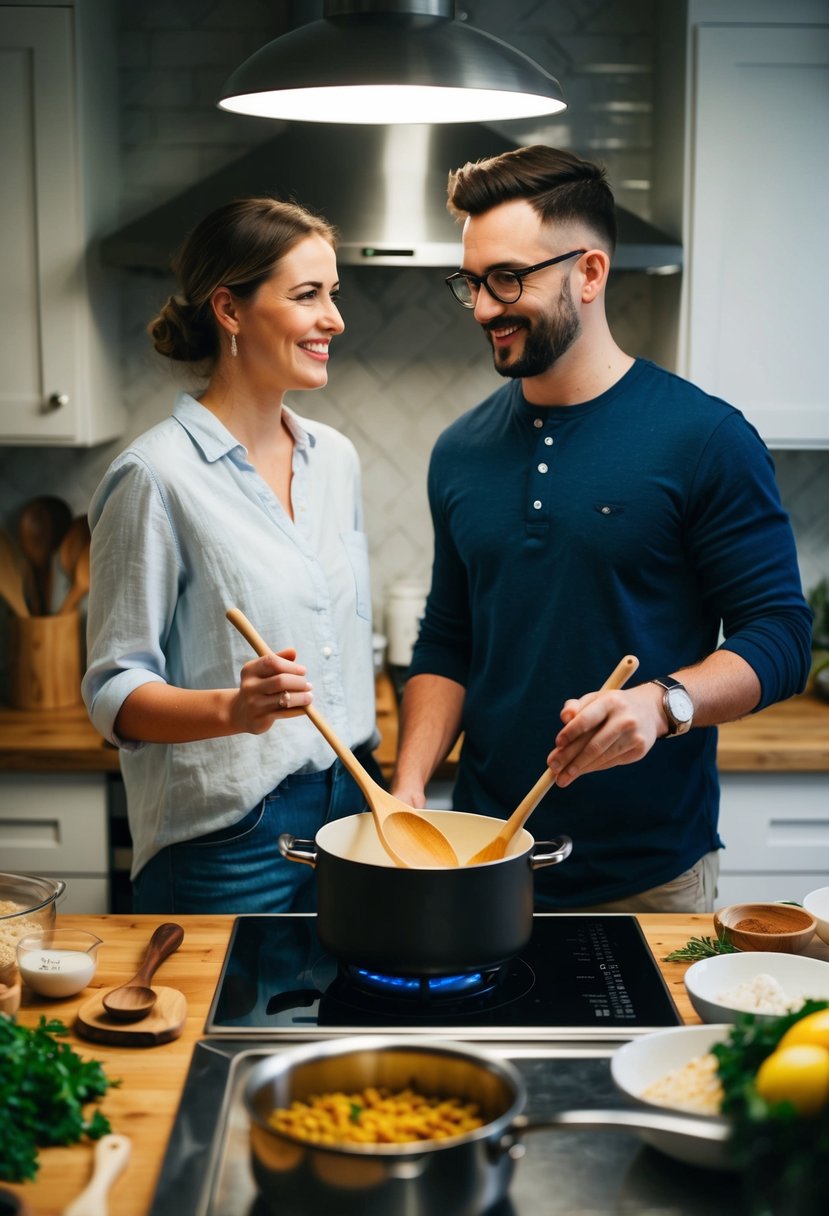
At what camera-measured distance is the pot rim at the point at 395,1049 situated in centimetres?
87

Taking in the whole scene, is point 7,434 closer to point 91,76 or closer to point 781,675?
point 91,76

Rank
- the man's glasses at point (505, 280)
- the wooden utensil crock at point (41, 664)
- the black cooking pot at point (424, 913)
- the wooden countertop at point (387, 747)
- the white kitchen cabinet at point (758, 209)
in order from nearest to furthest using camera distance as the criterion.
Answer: the black cooking pot at point (424, 913), the man's glasses at point (505, 280), the wooden countertop at point (387, 747), the white kitchen cabinet at point (758, 209), the wooden utensil crock at point (41, 664)

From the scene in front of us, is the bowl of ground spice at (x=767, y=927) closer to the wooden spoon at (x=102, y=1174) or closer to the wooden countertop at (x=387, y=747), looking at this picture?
the wooden spoon at (x=102, y=1174)

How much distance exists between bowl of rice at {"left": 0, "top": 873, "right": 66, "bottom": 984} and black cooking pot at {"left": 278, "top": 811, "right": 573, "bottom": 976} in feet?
1.03

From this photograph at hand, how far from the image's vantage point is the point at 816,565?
3186 millimetres

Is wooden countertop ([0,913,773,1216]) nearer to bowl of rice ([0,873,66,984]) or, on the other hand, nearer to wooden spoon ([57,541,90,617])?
bowl of rice ([0,873,66,984])

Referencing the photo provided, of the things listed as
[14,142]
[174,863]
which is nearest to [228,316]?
[174,863]

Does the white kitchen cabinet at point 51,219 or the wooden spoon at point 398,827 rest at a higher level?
the white kitchen cabinet at point 51,219

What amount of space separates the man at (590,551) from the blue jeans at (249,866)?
143 mm

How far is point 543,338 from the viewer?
179 centimetres

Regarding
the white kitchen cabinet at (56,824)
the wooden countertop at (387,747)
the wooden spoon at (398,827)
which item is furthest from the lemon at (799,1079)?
the white kitchen cabinet at (56,824)

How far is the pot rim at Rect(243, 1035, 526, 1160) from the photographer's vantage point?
87 centimetres

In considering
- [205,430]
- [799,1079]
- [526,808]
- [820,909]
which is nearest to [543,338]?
[205,430]

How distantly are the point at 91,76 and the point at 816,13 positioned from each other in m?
1.53
